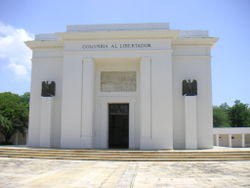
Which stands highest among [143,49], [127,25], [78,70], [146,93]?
[127,25]

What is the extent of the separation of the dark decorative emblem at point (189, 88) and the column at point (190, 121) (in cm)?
35

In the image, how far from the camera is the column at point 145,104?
16.7 m

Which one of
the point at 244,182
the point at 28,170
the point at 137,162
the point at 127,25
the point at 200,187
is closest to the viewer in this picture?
the point at 200,187

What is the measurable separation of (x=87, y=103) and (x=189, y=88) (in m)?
7.04

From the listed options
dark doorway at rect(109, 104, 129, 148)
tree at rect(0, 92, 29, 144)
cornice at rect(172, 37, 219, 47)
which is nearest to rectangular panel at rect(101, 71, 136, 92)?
dark doorway at rect(109, 104, 129, 148)

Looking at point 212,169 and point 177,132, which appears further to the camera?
point 177,132

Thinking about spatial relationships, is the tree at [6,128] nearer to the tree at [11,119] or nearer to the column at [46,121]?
the tree at [11,119]

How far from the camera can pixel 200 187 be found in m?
7.59

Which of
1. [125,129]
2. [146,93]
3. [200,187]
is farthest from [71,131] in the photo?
[200,187]

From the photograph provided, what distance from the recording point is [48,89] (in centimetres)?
1858

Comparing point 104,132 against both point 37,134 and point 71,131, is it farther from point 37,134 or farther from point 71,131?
point 37,134

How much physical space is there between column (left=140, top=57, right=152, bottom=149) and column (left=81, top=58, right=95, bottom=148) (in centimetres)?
340

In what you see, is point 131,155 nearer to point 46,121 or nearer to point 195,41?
point 46,121

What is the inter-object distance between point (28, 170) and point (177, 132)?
1052cm
